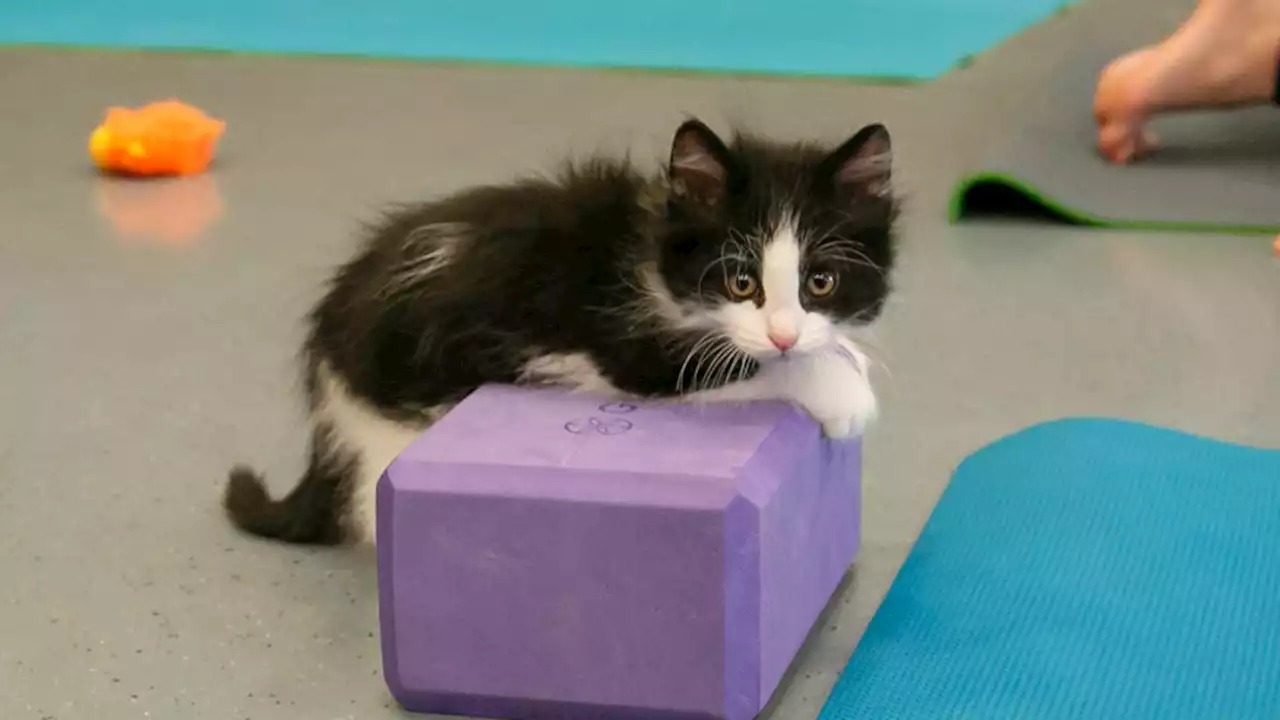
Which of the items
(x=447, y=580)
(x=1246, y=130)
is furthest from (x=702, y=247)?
(x=1246, y=130)

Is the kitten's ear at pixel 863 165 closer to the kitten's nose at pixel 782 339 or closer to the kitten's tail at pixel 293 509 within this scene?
the kitten's nose at pixel 782 339

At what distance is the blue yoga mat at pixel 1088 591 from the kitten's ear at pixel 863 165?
398 mm

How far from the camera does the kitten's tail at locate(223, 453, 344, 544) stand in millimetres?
1628

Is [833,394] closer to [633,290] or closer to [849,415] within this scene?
[849,415]

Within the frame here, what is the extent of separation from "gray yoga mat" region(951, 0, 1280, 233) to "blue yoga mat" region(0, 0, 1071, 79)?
41.0 inches

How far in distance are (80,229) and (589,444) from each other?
6.31 feet

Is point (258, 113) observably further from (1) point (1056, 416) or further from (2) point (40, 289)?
(1) point (1056, 416)

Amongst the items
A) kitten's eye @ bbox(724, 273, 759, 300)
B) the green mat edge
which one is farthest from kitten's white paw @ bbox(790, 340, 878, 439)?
the green mat edge

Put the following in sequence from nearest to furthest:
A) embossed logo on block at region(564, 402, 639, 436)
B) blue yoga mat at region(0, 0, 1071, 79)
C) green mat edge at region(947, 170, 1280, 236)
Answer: embossed logo on block at region(564, 402, 639, 436) < green mat edge at region(947, 170, 1280, 236) < blue yoga mat at region(0, 0, 1071, 79)

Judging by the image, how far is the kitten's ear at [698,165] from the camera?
1313 mm

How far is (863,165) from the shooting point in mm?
1368

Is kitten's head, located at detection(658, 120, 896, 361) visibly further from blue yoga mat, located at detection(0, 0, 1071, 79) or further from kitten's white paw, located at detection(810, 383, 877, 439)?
blue yoga mat, located at detection(0, 0, 1071, 79)

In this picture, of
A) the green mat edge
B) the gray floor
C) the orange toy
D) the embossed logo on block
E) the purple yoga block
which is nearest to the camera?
the purple yoga block

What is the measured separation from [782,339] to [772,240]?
8 centimetres
